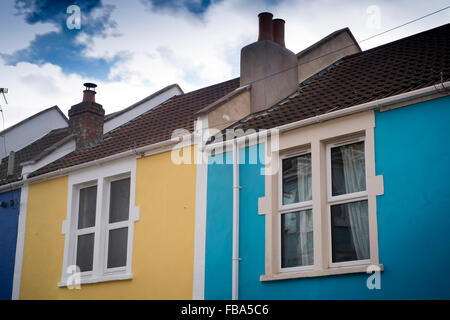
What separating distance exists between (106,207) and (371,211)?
573cm

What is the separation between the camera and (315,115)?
395 inches

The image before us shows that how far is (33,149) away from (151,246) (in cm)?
872

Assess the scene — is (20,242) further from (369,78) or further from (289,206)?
(369,78)

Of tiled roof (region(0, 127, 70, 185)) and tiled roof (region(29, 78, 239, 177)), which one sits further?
tiled roof (region(0, 127, 70, 185))

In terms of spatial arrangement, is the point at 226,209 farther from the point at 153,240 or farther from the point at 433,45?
the point at 433,45

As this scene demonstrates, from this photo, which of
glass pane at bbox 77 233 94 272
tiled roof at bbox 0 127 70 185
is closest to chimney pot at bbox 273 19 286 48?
glass pane at bbox 77 233 94 272

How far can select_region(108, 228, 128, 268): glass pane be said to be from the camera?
12000 millimetres

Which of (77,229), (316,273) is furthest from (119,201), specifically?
(316,273)

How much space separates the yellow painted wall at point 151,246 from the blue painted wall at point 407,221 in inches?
59.8

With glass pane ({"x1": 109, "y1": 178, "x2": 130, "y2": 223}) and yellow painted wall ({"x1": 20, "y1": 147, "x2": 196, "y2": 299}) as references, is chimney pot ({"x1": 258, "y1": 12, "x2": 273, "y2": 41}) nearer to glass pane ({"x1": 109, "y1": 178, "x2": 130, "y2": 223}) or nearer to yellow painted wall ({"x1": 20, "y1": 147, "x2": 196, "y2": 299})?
yellow painted wall ({"x1": 20, "y1": 147, "x2": 196, "y2": 299})

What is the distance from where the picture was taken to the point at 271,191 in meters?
9.91

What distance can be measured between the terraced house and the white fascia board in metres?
2.12
